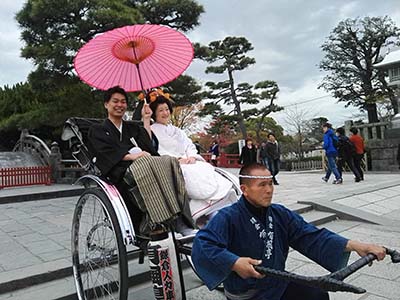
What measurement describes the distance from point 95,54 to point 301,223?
239 centimetres

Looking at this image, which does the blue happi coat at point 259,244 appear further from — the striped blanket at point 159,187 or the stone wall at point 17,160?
the stone wall at point 17,160

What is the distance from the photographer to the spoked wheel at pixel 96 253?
240 centimetres

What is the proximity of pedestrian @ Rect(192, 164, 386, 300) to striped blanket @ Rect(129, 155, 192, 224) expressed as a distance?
0.66 m

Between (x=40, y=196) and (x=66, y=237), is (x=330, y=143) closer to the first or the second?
(x=66, y=237)

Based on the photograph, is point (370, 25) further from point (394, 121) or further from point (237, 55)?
point (394, 121)

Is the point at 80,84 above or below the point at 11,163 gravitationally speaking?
above

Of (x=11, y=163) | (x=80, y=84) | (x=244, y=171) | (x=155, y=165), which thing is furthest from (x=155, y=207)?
(x=11, y=163)

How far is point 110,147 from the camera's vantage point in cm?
255

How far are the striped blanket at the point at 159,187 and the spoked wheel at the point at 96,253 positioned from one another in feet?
0.84

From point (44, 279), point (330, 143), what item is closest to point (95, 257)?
point (44, 279)

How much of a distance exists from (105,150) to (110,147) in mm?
43

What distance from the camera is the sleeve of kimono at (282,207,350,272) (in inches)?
64.1

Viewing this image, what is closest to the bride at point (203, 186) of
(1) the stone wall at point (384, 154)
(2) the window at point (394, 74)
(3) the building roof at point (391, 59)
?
(1) the stone wall at point (384, 154)

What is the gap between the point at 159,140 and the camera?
3.15 meters
